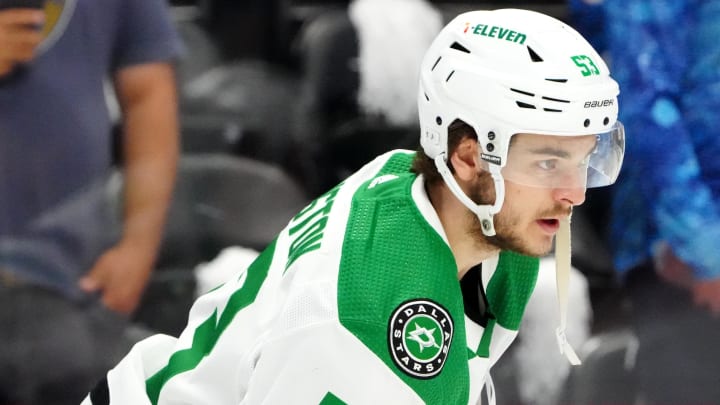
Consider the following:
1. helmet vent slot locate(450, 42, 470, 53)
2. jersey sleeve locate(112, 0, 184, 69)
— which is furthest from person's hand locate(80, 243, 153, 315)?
helmet vent slot locate(450, 42, 470, 53)

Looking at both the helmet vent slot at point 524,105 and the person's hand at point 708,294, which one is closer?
the helmet vent slot at point 524,105

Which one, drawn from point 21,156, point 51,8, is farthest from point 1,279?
Answer: point 51,8

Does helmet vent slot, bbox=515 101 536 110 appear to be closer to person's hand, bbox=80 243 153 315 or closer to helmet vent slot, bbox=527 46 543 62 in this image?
helmet vent slot, bbox=527 46 543 62

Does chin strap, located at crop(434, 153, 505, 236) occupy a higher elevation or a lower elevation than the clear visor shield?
lower

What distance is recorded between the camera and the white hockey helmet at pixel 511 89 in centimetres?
141

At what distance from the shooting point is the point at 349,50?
2.58 metres

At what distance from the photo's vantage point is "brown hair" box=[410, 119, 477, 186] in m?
1.47

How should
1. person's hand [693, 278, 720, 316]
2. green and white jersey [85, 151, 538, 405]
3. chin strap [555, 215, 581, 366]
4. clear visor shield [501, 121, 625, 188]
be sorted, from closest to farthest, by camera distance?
green and white jersey [85, 151, 538, 405], clear visor shield [501, 121, 625, 188], chin strap [555, 215, 581, 366], person's hand [693, 278, 720, 316]

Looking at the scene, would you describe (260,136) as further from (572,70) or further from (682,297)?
(572,70)

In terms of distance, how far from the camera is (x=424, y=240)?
1.39 metres

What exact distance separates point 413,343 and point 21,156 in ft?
3.91

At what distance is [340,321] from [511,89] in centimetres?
33

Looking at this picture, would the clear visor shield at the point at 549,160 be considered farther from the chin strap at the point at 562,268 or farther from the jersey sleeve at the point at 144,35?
the jersey sleeve at the point at 144,35

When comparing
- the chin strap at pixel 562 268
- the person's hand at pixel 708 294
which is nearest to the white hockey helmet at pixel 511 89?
the chin strap at pixel 562 268
